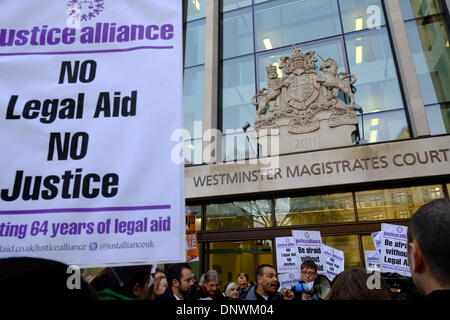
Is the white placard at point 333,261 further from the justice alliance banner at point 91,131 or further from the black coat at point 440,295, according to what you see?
the justice alliance banner at point 91,131

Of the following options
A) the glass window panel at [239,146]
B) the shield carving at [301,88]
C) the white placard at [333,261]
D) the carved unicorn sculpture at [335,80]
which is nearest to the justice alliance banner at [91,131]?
the white placard at [333,261]

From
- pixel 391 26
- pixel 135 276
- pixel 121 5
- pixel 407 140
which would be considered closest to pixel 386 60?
pixel 391 26

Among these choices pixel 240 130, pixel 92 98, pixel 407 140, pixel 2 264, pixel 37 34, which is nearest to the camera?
pixel 2 264

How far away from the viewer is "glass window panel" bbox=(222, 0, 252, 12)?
13328mm

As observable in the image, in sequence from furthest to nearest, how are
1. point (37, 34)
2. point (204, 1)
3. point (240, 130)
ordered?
point (204, 1), point (240, 130), point (37, 34)

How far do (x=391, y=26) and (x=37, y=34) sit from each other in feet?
36.0

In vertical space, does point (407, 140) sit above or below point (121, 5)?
above

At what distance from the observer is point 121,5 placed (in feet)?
7.10

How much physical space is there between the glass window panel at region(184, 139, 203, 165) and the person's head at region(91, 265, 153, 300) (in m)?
9.74

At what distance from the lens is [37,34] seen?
2.11 m
